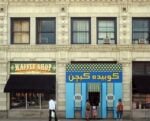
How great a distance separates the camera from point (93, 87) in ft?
121

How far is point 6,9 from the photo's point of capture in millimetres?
37062

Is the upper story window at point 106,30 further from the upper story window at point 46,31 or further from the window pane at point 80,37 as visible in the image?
the upper story window at point 46,31

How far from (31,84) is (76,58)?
3694 millimetres

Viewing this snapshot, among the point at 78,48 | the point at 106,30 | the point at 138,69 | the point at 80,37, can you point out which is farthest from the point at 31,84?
the point at 138,69

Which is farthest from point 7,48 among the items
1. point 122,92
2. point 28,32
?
point 122,92

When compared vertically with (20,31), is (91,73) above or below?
below

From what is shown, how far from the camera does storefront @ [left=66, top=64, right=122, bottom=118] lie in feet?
120

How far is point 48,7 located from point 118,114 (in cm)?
910

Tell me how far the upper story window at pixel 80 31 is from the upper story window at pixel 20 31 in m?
3.28

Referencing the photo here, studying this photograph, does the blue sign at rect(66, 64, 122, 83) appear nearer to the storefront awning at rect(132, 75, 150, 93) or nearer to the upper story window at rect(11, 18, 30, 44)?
the storefront awning at rect(132, 75, 150, 93)

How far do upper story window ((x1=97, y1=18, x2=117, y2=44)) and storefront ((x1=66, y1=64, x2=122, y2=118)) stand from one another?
1.86 m

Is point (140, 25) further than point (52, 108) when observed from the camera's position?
Yes

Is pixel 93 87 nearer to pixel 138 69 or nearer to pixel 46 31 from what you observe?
pixel 138 69

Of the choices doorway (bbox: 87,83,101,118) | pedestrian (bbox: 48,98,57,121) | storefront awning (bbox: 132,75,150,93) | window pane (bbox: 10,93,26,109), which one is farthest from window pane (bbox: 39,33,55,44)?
storefront awning (bbox: 132,75,150,93)
